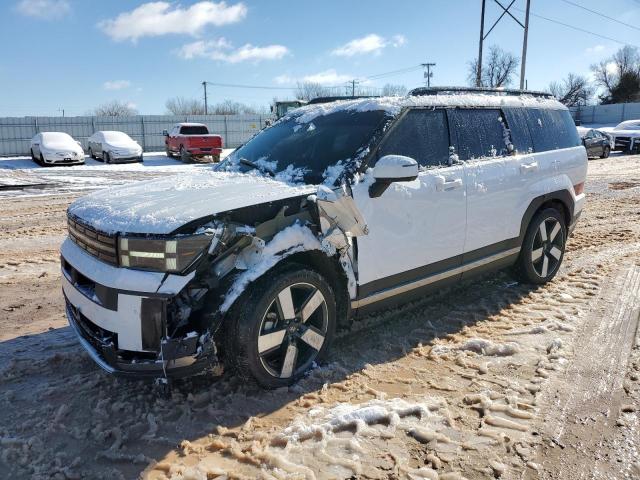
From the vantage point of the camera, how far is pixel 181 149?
24016 mm

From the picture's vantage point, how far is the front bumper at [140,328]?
9.02 feet

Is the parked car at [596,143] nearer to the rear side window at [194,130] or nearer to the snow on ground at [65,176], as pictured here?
the snow on ground at [65,176]

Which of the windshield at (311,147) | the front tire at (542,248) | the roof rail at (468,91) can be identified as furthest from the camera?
the front tire at (542,248)

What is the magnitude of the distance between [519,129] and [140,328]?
3.94 meters

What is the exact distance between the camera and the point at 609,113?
50.4m

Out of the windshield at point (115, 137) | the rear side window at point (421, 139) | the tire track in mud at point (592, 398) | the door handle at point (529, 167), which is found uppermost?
the windshield at point (115, 137)

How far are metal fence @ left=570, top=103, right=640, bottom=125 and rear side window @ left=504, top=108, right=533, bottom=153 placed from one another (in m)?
51.1

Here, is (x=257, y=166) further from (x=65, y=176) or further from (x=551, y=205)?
(x=65, y=176)

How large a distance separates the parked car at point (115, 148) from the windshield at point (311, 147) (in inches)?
780

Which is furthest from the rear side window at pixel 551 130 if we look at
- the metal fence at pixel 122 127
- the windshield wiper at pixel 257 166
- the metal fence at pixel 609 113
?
the metal fence at pixel 609 113

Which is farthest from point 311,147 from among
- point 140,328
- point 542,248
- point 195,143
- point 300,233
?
point 195,143

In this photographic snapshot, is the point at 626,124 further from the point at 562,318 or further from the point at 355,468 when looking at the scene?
the point at 355,468

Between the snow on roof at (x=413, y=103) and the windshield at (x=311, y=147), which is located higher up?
the snow on roof at (x=413, y=103)

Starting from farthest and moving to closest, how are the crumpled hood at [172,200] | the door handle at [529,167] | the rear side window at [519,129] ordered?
the rear side window at [519,129] < the door handle at [529,167] < the crumpled hood at [172,200]
